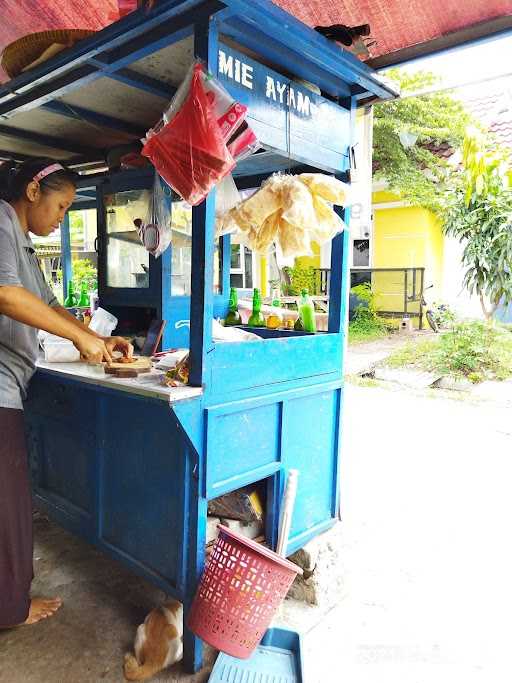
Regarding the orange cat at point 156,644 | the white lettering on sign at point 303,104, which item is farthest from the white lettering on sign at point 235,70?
the orange cat at point 156,644

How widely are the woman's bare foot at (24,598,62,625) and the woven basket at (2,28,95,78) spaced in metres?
2.52

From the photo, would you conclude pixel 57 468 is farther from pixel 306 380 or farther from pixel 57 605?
pixel 306 380

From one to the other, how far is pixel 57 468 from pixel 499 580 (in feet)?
8.25

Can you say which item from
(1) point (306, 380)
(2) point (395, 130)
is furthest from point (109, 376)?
(2) point (395, 130)

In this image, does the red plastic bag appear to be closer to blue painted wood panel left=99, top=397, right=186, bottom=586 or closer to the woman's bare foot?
blue painted wood panel left=99, top=397, right=186, bottom=586

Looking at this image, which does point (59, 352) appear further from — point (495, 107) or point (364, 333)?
point (495, 107)

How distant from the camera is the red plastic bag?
1868mm

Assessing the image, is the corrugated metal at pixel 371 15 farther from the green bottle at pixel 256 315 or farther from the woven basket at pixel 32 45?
the green bottle at pixel 256 315

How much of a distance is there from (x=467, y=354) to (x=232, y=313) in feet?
19.3

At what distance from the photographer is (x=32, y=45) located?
2.29m

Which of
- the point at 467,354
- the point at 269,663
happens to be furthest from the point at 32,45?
the point at 467,354

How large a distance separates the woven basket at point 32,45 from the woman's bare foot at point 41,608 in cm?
252

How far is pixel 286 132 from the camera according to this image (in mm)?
2295

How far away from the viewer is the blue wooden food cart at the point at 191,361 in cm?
200
